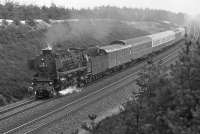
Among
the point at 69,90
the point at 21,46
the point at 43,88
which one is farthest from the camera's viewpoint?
the point at 21,46

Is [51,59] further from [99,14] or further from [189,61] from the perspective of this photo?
[99,14]

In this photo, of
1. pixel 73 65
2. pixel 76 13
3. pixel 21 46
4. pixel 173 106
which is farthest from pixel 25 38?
pixel 76 13

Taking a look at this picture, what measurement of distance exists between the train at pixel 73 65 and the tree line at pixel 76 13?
17.7 metres

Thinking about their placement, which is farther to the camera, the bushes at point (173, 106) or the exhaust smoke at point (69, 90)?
the exhaust smoke at point (69, 90)

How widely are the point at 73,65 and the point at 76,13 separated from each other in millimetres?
62782

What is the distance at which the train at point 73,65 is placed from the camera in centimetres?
2527

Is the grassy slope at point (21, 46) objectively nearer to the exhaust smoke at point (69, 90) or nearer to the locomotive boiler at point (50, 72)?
the locomotive boiler at point (50, 72)

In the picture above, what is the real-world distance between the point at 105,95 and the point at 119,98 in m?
1.27

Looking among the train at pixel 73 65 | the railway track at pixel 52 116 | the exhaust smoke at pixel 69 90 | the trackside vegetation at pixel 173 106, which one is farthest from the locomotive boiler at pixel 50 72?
the trackside vegetation at pixel 173 106

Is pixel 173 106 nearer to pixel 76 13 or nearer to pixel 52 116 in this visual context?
pixel 52 116

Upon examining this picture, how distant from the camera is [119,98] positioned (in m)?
23.8

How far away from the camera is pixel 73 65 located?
27.9 m

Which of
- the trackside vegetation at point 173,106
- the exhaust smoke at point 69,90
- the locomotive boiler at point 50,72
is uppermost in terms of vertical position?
the trackside vegetation at point 173,106

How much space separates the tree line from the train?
1773 cm
